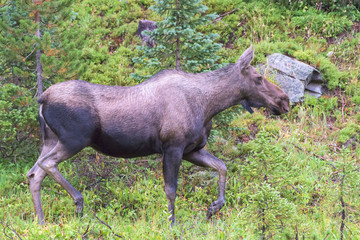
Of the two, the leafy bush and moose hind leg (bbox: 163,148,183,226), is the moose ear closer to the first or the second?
moose hind leg (bbox: 163,148,183,226)

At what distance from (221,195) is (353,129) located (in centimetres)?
460

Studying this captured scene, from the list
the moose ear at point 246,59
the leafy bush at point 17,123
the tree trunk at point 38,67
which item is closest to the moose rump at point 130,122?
the moose ear at point 246,59

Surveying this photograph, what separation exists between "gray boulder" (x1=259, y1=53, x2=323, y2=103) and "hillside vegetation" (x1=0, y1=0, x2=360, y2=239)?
252 millimetres

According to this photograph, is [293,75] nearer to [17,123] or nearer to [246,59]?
[246,59]

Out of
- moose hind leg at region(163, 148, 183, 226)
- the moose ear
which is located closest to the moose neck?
the moose ear

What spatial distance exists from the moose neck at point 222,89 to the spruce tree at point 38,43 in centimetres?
251

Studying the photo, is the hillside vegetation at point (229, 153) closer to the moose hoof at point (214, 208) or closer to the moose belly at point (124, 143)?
the moose hoof at point (214, 208)

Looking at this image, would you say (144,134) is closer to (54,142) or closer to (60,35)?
(54,142)

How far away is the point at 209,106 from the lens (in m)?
6.89

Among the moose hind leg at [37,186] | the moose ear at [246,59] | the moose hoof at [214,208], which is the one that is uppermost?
the moose ear at [246,59]

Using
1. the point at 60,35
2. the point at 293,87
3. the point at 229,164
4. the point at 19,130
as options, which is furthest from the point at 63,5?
the point at 293,87

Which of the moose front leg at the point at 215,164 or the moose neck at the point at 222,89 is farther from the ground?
the moose neck at the point at 222,89

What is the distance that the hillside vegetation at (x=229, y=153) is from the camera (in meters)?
5.32

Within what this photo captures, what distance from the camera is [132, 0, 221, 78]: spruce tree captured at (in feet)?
26.4
